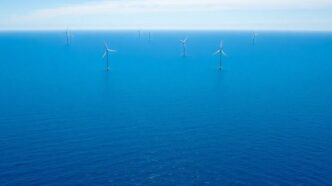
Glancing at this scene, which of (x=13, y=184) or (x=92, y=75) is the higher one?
(x=92, y=75)

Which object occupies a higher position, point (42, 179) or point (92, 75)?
point (92, 75)

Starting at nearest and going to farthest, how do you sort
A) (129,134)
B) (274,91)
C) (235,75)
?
(129,134)
(274,91)
(235,75)

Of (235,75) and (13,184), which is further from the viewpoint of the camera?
(235,75)

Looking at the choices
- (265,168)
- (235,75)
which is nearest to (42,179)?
(265,168)

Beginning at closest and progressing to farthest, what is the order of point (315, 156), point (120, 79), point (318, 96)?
point (315, 156) < point (318, 96) < point (120, 79)

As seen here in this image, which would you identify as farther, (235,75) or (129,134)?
(235,75)

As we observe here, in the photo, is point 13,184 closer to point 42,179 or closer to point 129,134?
point 42,179

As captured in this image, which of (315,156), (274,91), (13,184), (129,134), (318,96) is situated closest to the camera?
(13,184)

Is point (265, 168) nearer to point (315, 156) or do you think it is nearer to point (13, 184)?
point (315, 156)

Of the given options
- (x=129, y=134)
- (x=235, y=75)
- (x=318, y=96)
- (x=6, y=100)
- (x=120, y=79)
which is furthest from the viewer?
(x=235, y=75)

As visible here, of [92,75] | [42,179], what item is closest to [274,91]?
[92,75]
